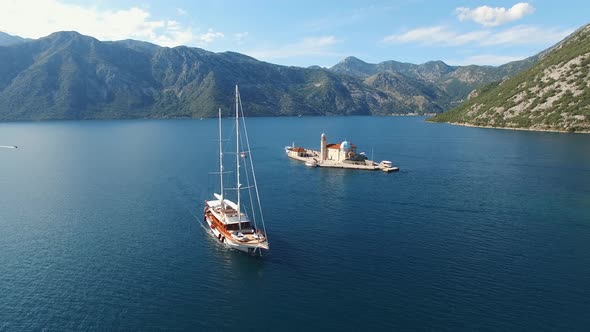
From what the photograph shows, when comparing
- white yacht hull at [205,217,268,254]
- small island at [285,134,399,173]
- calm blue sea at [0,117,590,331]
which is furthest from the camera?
small island at [285,134,399,173]

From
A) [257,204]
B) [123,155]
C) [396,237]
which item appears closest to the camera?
[396,237]

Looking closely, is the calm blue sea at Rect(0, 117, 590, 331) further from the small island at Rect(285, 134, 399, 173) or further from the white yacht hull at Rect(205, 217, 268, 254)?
the small island at Rect(285, 134, 399, 173)

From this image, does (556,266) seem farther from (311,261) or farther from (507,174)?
(507,174)

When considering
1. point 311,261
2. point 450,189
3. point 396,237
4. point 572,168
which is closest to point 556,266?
point 396,237

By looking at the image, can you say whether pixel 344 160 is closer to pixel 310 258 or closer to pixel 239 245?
pixel 310 258

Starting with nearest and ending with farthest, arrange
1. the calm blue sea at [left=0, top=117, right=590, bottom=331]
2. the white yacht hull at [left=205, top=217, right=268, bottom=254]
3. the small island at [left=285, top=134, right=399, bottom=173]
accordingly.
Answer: the calm blue sea at [left=0, top=117, right=590, bottom=331]
the white yacht hull at [left=205, top=217, right=268, bottom=254]
the small island at [left=285, top=134, right=399, bottom=173]

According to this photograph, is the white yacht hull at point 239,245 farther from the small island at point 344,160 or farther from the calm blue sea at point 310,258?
the small island at point 344,160

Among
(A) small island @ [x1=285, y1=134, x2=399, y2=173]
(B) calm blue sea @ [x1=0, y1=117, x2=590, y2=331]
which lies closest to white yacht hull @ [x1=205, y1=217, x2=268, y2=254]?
(B) calm blue sea @ [x1=0, y1=117, x2=590, y2=331]

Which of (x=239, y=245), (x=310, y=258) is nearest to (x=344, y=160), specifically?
(x=310, y=258)
